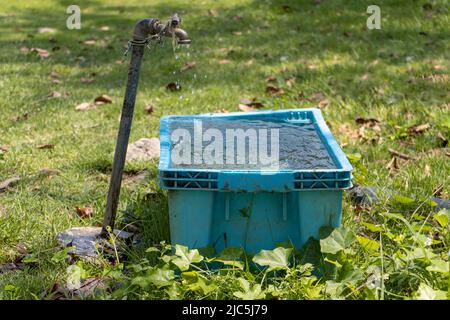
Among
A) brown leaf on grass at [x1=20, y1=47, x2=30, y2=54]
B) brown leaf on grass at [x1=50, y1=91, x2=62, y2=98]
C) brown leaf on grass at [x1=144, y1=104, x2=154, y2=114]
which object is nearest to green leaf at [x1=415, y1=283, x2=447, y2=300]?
brown leaf on grass at [x1=144, y1=104, x2=154, y2=114]

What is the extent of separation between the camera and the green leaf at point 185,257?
251 cm

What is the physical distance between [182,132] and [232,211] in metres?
0.72

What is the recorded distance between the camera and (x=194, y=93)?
5.72 meters

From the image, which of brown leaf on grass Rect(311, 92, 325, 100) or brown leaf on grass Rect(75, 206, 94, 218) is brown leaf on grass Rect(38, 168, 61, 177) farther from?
brown leaf on grass Rect(311, 92, 325, 100)

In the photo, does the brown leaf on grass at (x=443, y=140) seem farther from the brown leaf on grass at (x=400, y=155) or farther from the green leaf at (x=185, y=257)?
the green leaf at (x=185, y=257)

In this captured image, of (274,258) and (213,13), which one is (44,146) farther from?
(213,13)

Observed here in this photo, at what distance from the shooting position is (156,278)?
8.24 feet

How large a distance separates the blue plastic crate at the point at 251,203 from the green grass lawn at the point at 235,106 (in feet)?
0.63

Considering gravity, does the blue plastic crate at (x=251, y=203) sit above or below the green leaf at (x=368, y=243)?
above

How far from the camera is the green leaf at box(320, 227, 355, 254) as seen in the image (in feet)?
8.47

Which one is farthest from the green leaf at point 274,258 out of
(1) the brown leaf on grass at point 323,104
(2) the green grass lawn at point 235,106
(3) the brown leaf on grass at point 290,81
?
(3) the brown leaf on grass at point 290,81

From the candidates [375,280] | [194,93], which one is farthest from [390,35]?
[375,280]

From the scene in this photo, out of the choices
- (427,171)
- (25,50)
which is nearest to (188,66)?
(25,50)

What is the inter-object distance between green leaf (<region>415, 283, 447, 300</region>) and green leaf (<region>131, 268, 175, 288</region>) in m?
0.83
